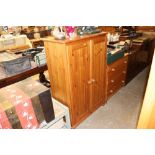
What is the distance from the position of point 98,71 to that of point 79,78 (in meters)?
0.44

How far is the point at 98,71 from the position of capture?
220 cm

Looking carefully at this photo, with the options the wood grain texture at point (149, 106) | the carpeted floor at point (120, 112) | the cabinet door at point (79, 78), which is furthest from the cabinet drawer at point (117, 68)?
the wood grain texture at point (149, 106)

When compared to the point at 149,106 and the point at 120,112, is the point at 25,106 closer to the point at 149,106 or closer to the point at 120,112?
the point at 149,106

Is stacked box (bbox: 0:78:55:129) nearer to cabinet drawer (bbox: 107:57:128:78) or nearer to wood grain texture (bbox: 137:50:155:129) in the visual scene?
wood grain texture (bbox: 137:50:155:129)

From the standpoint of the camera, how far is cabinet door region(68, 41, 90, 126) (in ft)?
5.62

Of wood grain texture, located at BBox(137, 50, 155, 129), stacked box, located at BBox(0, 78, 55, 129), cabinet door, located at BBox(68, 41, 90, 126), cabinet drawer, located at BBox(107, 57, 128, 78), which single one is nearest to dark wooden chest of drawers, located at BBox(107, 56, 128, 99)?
cabinet drawer, located at BBox(107, 57, 128, 78)

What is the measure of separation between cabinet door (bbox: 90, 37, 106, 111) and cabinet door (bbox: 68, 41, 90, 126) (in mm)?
125

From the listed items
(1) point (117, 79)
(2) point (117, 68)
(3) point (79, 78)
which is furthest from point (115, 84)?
(3) point (79, 78)

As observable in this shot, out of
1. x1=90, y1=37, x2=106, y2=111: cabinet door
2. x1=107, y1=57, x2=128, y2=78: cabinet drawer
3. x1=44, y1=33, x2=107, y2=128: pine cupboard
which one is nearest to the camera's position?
x1=44, y1=33, x2=107, y2=128: pine cupboard

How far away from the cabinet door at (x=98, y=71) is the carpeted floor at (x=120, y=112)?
19 cm

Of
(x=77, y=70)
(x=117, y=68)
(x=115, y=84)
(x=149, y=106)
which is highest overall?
(x=149, y=106)
